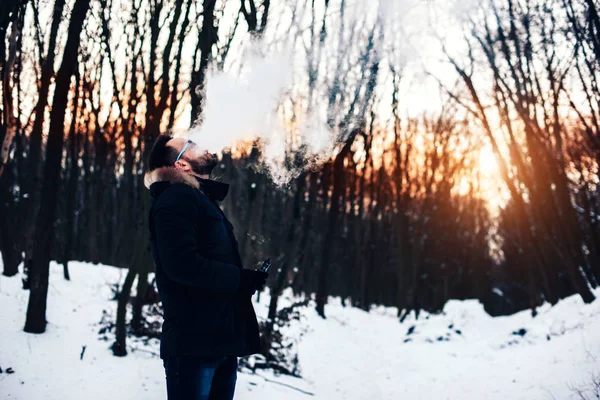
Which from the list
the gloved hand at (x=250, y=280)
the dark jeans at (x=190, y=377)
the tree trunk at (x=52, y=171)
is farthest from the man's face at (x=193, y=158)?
the tree trunk at (x=52, y=171)

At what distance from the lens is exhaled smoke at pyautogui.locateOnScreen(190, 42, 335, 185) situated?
4855 mm

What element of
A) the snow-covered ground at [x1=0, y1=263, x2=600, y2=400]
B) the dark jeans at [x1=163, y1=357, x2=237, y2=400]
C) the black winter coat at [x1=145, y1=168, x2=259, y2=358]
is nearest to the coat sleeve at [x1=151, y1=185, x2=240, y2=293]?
the black winter coat at [x1=145, y1=168, x2=259, y2=358]

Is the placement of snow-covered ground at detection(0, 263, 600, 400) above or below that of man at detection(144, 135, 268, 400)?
below

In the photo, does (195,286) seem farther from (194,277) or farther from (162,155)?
(162,155)

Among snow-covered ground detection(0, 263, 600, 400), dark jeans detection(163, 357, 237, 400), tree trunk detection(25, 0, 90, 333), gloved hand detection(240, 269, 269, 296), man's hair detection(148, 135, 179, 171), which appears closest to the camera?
dark jeans detection(163, 357, 237, 400)

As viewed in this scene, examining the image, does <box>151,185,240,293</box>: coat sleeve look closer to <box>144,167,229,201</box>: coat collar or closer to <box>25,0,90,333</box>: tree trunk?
<box>144,167,229,201</box>: coat collar

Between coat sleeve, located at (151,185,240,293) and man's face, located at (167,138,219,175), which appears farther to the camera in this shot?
man's face, located at (167,138,219,175)

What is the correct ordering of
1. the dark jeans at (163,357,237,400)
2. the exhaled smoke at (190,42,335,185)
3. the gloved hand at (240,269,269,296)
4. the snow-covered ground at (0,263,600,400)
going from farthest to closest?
the snow-covered ground at (0,263,600,400) < the exhaled smoke at (190,42,335,185) < the gloved hand at (240,269,269,296) < the dark jeans at (163,357,237,400)

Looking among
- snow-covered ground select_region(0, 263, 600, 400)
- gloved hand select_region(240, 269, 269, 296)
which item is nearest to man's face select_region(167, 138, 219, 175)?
gloved hand select_region(240, 269, 269, 296)

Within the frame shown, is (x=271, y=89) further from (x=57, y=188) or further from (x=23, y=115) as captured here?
(x=23, y=115)

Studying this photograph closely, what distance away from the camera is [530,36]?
39.9 feet

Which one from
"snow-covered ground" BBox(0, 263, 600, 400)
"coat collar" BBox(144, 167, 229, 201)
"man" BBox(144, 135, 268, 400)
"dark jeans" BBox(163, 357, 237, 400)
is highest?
"coat collar" BBox(144, 167, 229, 201)

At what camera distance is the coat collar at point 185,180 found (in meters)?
2.43

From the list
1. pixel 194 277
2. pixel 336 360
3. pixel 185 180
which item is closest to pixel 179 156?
pixel 185 180
